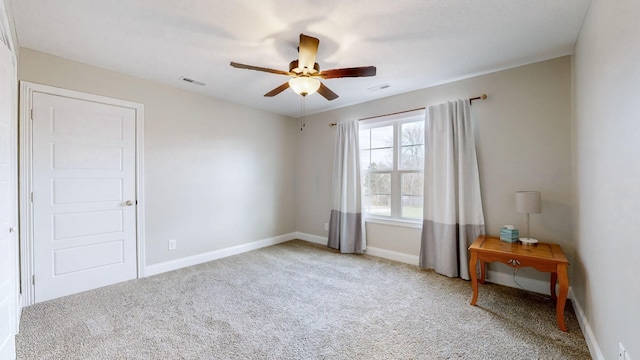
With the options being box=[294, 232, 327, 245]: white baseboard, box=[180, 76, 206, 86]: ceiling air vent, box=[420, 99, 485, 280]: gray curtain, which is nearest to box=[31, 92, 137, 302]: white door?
box=[180, 76, 206, 86]: ceiling air vent

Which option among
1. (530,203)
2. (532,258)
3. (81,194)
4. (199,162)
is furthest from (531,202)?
(81,194)

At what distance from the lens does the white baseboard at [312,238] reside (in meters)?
4.87

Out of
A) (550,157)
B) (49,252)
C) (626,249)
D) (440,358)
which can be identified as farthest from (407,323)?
(49,252)

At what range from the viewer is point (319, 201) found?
4.95 metres

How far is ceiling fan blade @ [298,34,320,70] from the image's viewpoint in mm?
2057

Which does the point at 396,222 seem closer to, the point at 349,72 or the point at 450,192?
the point at 450,192

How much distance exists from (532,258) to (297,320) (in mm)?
2083

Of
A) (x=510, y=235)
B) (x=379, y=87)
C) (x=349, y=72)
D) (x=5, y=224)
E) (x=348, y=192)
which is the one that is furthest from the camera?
(x=348, y=192)

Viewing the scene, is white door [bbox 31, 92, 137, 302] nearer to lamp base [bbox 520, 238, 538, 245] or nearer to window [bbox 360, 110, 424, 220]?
window [bbox 360, 110, 424, 220]

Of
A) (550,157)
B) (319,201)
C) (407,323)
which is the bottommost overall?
(407,323)

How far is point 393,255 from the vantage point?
398 centimetres

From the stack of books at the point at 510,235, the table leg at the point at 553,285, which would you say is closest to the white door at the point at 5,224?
the stack of books at the point at 510,235

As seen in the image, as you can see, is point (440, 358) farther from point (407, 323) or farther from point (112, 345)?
point (112, 345)

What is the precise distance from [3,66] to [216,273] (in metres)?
2.67
